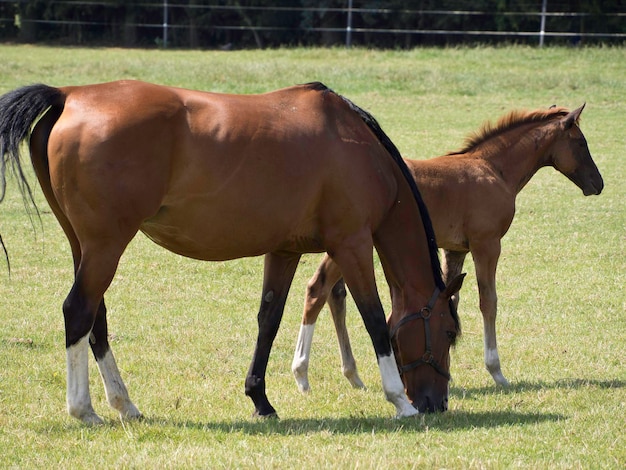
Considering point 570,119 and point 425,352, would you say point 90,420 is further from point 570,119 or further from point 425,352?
point 570,119

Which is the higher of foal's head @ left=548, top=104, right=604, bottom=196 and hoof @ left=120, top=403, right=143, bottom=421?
foal's head @ left=548, top=104, right=604, bottom=196

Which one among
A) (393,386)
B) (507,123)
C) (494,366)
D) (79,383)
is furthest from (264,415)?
(507,123)

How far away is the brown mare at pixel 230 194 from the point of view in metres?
5.23

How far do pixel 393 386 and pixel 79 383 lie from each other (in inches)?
73.1

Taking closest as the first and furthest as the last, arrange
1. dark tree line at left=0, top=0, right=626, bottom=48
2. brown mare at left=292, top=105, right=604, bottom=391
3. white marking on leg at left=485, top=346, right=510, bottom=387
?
brown mare at left=292, top=105, right=604, bottom=391
white marking on leg at left=485, top=346, right=510, bottom=387
dark tree line at left=0, top=0, right=626, bottom=48

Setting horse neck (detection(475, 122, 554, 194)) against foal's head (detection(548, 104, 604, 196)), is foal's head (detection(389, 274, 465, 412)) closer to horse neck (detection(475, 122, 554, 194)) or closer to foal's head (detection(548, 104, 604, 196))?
horse neck (detection(475, 122, 554, 194))

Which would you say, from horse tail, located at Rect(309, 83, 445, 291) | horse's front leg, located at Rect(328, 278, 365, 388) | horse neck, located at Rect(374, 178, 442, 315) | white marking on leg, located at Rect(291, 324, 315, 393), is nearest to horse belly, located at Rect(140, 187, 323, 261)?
horse neck, located at Rect(374, 178, 442, 315)

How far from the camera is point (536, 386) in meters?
6.94

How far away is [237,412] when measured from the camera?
6.02 m

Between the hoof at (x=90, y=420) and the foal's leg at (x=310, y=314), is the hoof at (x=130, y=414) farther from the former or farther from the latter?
the foal's leg at (x=310, y=314)

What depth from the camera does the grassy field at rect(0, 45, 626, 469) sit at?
4.97 meters

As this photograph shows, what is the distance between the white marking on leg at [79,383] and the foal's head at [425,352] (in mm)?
1918

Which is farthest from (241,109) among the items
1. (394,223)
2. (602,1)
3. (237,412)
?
(602,1)

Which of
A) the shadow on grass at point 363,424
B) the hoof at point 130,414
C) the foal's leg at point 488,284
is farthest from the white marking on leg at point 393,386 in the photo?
the foal's leg at point 488,284
